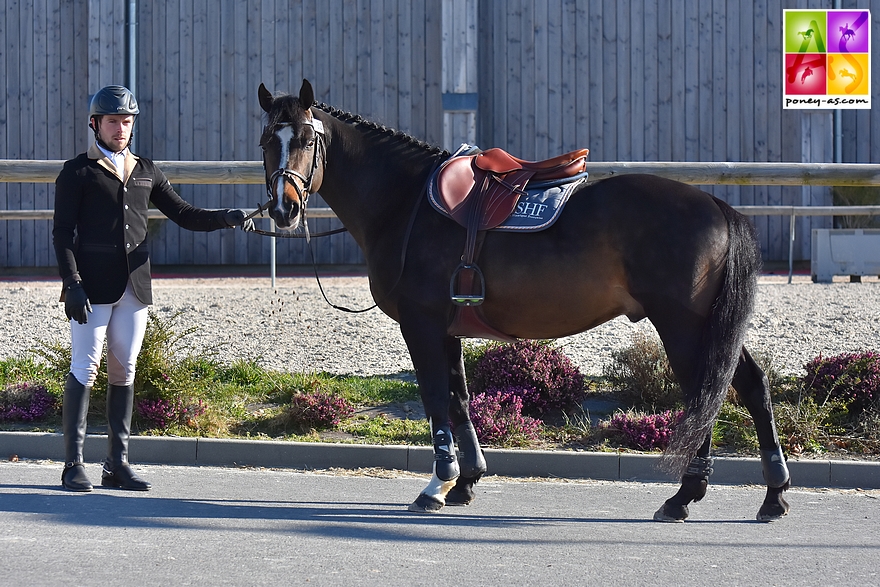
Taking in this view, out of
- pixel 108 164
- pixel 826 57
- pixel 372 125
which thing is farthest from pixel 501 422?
pixel 826 57

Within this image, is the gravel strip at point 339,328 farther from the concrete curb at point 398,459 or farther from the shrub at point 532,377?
the concrete curb at point 398,459

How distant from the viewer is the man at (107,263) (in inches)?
194

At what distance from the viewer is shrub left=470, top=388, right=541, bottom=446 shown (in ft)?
19.8

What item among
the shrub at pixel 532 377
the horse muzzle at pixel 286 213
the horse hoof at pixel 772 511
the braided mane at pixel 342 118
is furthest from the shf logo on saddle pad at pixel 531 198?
the shrub at pixel 532 377

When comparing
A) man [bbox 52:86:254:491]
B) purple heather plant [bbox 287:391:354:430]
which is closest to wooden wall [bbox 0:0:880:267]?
purple heather plant [bbox 287:391:354:430]

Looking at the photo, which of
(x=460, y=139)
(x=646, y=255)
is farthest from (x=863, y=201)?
(x=646, y=255)

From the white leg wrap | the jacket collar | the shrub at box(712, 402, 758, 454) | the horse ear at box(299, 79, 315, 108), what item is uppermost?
the horse ear at box(299, 79, 315, 108)

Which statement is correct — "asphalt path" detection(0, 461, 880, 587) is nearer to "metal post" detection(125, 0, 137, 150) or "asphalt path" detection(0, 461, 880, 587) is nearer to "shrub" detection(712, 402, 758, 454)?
"shrub" detection(712, 402, 758, 454)

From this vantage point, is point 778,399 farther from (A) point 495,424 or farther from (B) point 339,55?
(B) point 339,55

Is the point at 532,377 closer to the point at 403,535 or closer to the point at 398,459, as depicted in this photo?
the point at 398,459

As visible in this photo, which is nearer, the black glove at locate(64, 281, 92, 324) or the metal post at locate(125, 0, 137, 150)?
the black glove at locate(64, 281, 92, 324)

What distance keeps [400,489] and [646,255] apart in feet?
6.38

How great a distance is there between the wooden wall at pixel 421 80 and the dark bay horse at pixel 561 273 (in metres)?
10.00

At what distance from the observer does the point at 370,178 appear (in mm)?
5020
